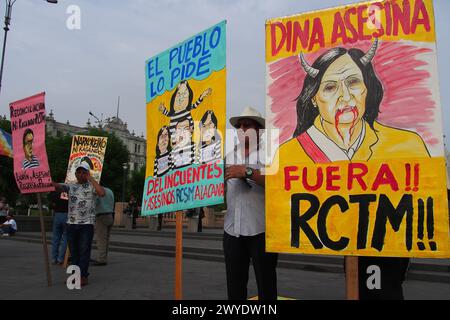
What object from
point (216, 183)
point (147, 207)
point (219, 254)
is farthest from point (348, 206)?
Answer: point (219, 254)

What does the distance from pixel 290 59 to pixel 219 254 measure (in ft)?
25.8

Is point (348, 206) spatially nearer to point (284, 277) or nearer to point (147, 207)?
point (147, 207)

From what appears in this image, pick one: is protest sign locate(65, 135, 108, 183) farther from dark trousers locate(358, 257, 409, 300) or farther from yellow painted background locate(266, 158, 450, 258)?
dark trousers locate(358, 257, 409, 300)

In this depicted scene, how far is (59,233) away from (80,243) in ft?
9.32

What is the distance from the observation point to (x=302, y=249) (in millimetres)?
2904

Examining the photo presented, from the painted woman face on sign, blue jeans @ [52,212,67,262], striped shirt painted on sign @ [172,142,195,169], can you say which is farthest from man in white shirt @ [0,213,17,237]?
the painted woman face on sign

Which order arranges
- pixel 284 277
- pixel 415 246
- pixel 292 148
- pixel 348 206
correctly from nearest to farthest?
pixel 415 246, pixel 348 206, pixel 292 148, pixel 284 277

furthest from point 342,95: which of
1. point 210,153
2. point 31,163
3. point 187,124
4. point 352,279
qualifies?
point 31,163

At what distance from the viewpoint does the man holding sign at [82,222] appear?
6.20 meters

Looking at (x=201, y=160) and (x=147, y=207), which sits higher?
(x=201, y=160)

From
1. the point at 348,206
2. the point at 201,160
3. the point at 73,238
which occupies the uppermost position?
the point at 201,160

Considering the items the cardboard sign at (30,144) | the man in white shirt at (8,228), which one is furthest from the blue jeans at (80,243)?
the man in white shirt at (8,228)

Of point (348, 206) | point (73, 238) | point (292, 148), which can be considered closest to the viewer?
point (348, 206)

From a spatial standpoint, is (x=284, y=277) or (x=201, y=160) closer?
(x=201, y=160)
